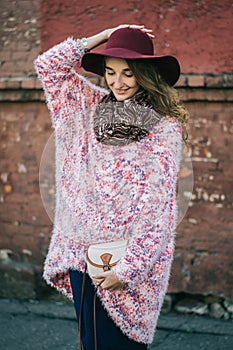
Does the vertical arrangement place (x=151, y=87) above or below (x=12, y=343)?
above

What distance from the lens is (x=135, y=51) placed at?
2.46 meters

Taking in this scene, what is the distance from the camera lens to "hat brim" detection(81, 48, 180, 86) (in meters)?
2.40

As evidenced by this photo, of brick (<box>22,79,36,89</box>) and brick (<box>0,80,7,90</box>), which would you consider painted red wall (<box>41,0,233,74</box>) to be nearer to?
brick (<box>22,79,36,89</box>)

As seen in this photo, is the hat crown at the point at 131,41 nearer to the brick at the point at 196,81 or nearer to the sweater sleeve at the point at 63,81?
the sweater sleeve at the point at 63,81

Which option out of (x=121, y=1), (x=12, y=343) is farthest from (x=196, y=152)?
(x=12, y=343)

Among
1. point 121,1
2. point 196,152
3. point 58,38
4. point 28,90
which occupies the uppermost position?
point 121,1

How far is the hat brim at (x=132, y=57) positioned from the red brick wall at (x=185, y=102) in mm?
2031

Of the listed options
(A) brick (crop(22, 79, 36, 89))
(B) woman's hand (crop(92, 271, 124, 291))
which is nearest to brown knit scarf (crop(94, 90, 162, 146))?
(B) woman's hand (crop(92, 271, 124, 291))

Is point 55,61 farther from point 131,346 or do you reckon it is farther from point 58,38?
point 58,38

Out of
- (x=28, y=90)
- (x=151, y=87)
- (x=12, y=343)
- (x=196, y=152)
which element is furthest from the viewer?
(x=28, y=90)

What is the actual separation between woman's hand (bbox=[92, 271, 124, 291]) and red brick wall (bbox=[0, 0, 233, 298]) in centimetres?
247

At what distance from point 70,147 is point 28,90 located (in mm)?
2554

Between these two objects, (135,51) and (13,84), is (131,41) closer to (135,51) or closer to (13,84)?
(135,51)

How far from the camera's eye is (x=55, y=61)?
8.58 ft
